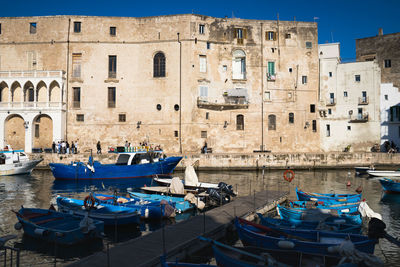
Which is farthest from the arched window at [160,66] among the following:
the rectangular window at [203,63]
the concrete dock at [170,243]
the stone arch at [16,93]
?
the concrete dock at [170,243]

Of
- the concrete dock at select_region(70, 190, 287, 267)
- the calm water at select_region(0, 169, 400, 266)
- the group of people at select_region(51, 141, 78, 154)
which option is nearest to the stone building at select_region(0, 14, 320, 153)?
the group of people at select_region(51, 141, 78, 154)

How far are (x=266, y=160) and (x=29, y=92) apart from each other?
2691 cm

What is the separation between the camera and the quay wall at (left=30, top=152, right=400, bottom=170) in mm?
32062

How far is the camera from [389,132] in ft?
→ 125

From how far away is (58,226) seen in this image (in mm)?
11586

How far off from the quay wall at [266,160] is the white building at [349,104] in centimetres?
472

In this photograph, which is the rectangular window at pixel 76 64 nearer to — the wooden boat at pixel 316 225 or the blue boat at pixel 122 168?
the blue boat at pixel 122 168

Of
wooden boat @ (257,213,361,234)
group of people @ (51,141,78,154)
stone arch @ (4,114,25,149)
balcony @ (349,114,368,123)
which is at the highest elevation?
balcony @ (349,114,368,123)

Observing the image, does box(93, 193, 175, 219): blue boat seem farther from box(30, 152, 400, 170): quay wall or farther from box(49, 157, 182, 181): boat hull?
box(30, 152, 400, 170): quay wall

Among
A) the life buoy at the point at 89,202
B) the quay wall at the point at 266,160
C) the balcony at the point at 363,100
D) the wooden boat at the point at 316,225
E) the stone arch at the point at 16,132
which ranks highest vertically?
the balcony at the point at 363,100

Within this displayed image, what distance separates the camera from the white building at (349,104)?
126 ft

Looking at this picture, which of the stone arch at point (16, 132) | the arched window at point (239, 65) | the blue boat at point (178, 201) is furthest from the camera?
the arched window at point (239, 65)

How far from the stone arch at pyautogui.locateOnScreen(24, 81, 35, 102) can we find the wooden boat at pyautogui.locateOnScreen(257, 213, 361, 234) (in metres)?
33.5

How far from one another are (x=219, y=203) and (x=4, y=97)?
3124 cm
